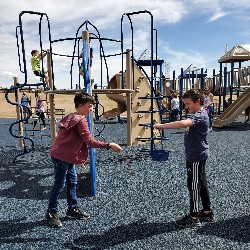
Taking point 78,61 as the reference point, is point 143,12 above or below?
above

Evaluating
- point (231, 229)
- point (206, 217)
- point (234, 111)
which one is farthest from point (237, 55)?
point (231, 229)

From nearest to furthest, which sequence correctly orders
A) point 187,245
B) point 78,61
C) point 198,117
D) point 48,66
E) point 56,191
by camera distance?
point 187,245
point 198,117
point 56,191
point 78,61
point 48,66

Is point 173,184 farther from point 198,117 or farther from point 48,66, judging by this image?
point 48,66

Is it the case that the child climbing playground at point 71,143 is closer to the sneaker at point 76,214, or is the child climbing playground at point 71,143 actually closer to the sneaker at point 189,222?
the sneaker at point 76,214

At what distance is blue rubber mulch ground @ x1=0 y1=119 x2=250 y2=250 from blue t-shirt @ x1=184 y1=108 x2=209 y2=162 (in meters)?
0.87

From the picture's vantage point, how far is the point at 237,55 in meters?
17.9

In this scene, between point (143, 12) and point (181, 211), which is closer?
point (181, 211)

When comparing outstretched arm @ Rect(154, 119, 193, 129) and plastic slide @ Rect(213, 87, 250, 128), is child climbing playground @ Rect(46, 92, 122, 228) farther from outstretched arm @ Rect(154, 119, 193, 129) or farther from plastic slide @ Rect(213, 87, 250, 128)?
plastic slide @ Rect(213, 87, 250, 128)

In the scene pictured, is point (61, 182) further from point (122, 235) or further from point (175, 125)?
point (175, 125)

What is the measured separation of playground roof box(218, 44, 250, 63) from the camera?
1773 cm

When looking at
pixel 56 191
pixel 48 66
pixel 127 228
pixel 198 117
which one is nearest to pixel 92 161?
pixel 56 191

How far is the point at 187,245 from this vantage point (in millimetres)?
2920

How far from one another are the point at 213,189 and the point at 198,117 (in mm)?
1992

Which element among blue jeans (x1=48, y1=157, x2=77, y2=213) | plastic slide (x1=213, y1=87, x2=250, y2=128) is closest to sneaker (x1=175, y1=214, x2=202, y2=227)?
blue jeans (x1=48, y1=157, x2=77, y2=213)
